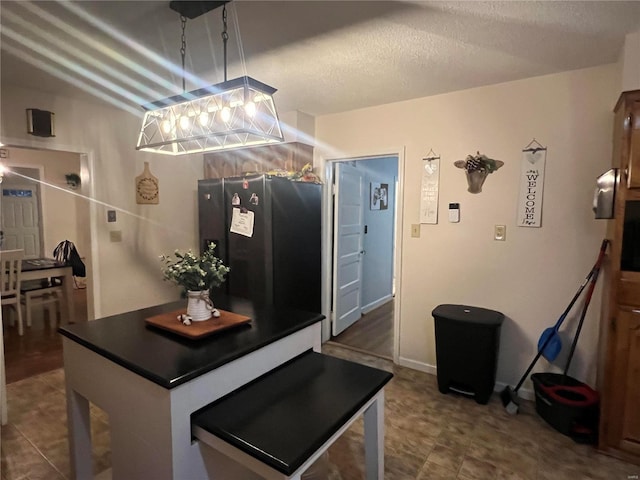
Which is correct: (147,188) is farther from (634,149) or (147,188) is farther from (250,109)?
(634,149)

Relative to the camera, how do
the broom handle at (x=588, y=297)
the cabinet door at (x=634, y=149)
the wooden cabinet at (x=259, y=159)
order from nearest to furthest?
1. the cabinet door at (x=634, y=149)
2. the broom handle at (x=588, y=297)
3. the wooden cabinet at (x=259, y=159)

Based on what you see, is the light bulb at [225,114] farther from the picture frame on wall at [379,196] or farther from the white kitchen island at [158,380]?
the picture frame on wall at [379,196]

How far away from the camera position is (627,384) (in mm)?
1945

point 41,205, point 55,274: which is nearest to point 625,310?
point 55,274

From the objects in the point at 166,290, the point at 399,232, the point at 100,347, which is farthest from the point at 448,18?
the point at 166,290

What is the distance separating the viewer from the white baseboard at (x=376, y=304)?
4719mm

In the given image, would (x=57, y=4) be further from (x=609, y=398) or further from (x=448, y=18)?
(x=609, y=398)

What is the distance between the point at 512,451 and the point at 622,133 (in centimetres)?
189

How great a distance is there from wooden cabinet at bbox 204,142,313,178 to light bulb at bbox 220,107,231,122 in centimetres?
160

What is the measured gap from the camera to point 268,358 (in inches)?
61.9

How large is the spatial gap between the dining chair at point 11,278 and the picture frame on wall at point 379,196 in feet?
13.1

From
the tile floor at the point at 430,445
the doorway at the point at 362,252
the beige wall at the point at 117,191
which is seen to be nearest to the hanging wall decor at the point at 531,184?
the doorway at the point at 362,252

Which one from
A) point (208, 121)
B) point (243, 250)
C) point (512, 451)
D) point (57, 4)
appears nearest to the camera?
point (57, 4)

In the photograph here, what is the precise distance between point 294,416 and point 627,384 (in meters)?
1.91
